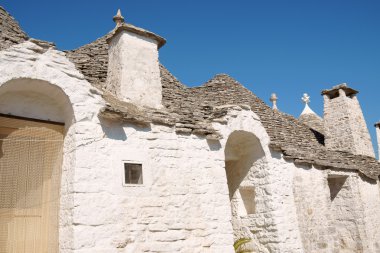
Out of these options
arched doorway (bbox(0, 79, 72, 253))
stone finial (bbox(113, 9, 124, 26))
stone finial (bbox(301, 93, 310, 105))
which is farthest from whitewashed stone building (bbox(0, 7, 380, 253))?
stone finial (bbox(301, 93, 310, 105))

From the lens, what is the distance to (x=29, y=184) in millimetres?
5441

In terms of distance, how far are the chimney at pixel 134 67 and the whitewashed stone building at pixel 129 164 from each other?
22 millimetres

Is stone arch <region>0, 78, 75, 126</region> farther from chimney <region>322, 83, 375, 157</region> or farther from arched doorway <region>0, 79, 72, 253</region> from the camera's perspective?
chimney <region>322, 83, 375, 157</region>

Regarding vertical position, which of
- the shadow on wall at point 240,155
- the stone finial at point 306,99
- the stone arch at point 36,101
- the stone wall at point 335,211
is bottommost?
the stone wall at point 335,211

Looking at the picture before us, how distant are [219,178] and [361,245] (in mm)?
5778

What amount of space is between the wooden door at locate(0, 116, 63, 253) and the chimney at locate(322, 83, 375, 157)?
9143 mm

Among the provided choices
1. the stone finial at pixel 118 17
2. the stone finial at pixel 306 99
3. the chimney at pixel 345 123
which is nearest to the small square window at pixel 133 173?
the stone finial at pixel 118 17

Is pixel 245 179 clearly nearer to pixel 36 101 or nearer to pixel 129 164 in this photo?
pixel 129 164

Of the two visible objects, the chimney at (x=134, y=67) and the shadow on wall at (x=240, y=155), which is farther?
the shadow on wall at (x=240, y=155)

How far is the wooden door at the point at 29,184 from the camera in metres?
5.26

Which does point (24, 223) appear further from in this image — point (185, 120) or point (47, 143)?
point (185, 120)

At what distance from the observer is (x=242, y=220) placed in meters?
8.74

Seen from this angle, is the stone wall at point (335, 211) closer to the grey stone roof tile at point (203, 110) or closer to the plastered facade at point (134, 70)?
the grey stone roof tile at point (203, 110)

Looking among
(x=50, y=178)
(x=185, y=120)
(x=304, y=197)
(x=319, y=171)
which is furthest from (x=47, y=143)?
(x=319, y=171)
